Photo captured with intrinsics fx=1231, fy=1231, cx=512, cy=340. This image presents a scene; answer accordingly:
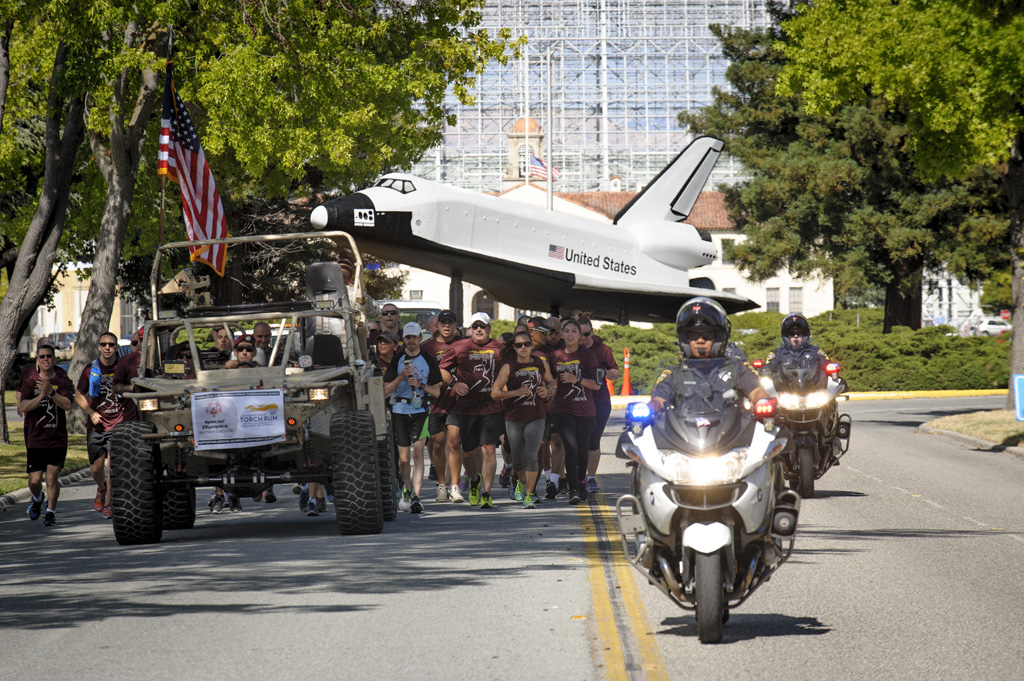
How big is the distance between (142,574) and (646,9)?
82.5 m

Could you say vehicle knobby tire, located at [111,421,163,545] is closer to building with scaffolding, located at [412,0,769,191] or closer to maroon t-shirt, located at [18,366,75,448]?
maroon t-shirt, located at [18,366,75,448]

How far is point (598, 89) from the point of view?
89.2 metres

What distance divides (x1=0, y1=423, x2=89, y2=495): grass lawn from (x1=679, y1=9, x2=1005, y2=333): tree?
29197 mm

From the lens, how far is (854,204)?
45000mm

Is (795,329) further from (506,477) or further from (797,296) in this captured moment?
(797,296)

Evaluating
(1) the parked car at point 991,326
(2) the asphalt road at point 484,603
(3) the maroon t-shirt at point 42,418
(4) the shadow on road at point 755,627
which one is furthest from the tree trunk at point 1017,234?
(1) the parked car at point 991,326

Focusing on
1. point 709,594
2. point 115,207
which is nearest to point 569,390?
point 709,594

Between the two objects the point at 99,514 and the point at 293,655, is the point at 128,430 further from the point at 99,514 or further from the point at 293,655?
the point at 293,655

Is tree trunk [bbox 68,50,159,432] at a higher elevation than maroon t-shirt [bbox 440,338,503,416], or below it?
higher

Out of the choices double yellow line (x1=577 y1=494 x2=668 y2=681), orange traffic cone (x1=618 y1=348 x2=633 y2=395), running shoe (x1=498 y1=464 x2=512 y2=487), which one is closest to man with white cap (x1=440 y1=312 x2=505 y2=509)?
running shoe (x1=498 y1=464 x2=512 y2=487)

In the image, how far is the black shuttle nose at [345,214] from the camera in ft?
80.9

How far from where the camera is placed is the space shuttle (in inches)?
998

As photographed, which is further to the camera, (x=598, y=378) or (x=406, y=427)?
(x=598, y=378)

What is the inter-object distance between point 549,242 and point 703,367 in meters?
21.3
